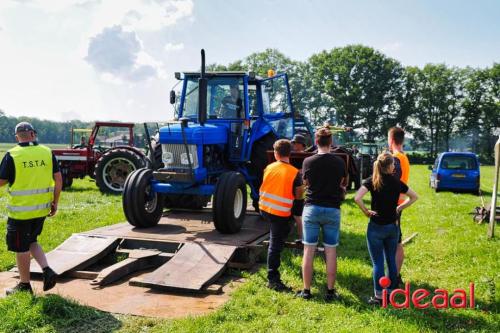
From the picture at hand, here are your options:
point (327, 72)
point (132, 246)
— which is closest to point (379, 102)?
point (327, 72)

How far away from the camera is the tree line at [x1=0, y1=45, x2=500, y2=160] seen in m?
52.8

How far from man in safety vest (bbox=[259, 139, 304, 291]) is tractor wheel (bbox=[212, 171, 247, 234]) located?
61.8 inches

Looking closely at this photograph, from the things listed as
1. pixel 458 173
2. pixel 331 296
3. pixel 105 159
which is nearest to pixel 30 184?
pixel 331 296

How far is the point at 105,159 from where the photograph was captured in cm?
1369

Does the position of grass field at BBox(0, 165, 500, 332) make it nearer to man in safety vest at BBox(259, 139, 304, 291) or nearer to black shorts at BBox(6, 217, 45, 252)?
man in safety vest at BBox(259, 139, 304, 291)

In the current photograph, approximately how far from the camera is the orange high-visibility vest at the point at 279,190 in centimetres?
543

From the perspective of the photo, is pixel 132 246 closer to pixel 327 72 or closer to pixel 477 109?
pixel 327 72

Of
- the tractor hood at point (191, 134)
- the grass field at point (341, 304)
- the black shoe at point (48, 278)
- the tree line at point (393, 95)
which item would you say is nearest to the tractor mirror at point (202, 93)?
the tractor hood at point (191, 134)

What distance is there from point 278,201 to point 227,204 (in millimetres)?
1741

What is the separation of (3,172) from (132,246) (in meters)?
2.27

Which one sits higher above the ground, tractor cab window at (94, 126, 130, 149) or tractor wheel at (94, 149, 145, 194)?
tractor cab window at (94, 126, 130, 149)

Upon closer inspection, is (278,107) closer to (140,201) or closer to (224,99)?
(224,99)

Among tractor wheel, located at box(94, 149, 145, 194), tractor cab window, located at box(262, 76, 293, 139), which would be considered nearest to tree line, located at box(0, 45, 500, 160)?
tractor wheel, located at box(94, 149, 145, 194)

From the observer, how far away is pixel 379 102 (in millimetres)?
52500
